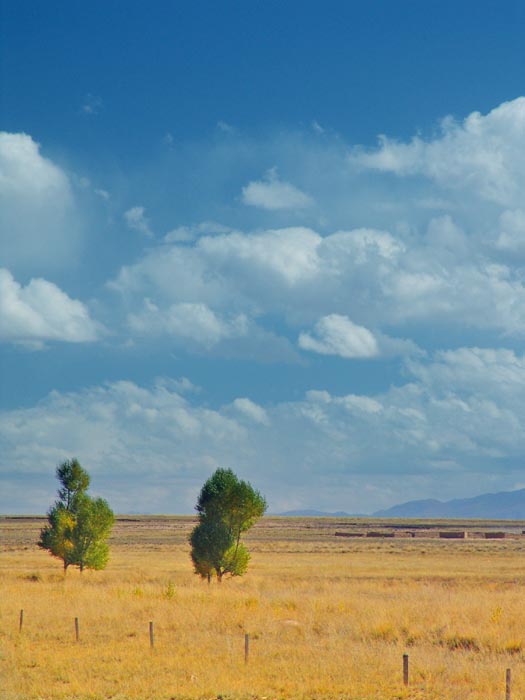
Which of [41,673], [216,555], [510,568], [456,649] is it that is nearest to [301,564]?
[510,568]

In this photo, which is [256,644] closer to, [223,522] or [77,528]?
[223,522]

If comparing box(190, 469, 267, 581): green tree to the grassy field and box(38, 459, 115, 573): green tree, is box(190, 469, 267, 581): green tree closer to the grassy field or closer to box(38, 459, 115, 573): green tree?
the grassy field

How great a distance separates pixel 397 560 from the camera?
83625mm

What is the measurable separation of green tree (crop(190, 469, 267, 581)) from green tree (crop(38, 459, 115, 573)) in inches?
436

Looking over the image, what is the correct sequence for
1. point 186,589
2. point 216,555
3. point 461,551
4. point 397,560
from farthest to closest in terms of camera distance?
point 461,551 → point 397,560 → point 216,555 → point 186,589

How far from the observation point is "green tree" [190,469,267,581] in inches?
1987

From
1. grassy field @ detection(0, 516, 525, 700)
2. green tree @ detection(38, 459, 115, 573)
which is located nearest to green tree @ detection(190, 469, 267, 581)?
grassy field @ detection(0, 516, 525, 700)

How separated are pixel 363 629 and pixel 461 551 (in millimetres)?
76649

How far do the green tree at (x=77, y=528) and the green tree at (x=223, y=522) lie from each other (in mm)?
11078

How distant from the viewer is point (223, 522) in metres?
50.8

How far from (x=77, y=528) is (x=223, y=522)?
563 inches

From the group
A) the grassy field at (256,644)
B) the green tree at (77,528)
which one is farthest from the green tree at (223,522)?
the green tree at (77,528)

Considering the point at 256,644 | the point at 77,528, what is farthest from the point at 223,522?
the point at 256,644

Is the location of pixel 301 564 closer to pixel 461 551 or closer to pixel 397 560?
pixel 397 560
